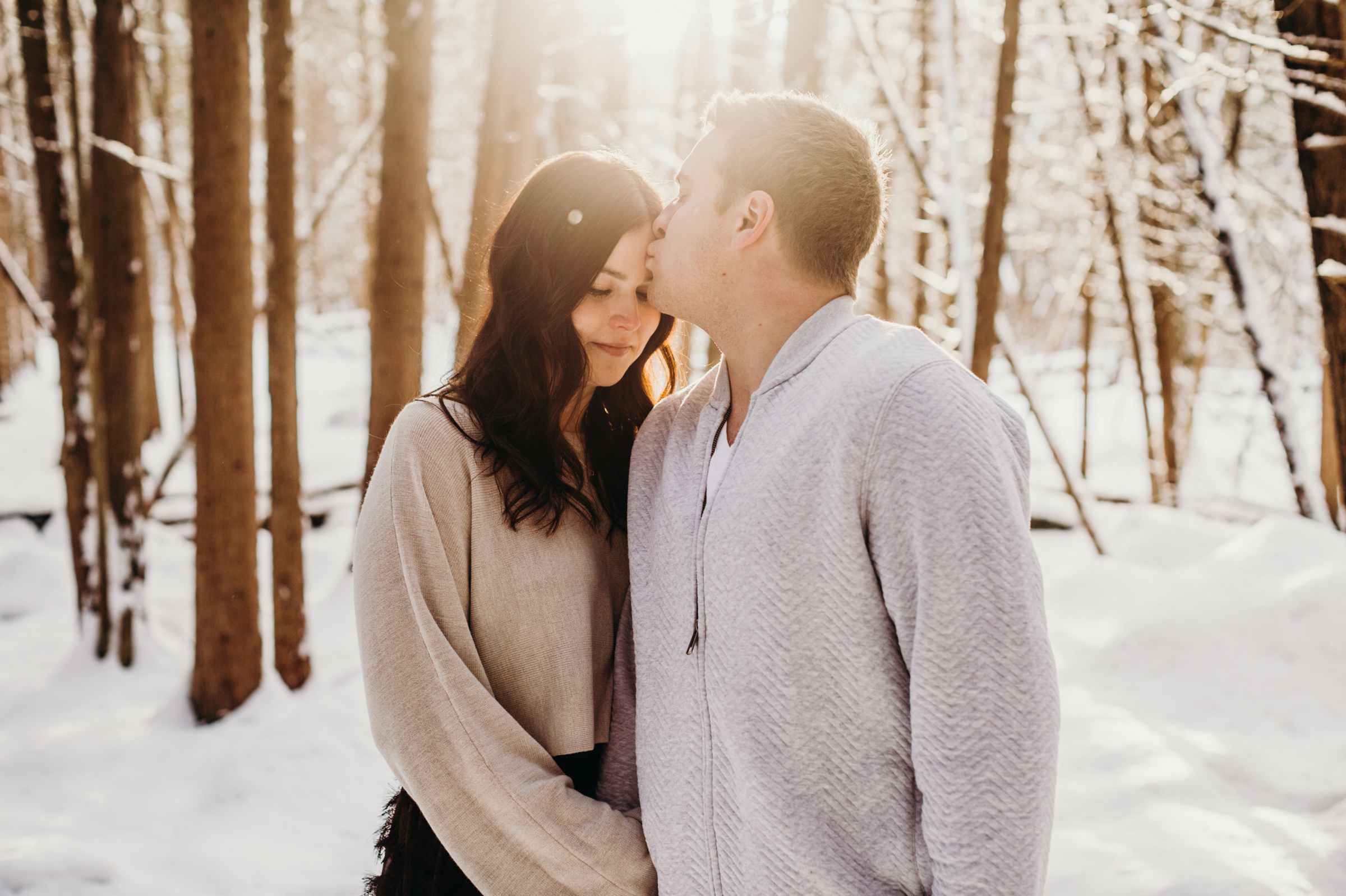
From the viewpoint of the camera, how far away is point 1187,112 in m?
4.93

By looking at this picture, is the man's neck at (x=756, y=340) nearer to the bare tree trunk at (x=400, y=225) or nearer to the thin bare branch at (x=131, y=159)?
the bare tree trunk at (x=400, y=225)

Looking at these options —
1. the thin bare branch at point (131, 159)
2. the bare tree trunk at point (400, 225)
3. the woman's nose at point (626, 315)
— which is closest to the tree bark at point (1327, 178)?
the woman's nose at point (626, 315)

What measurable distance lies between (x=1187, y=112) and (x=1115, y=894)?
4373 mm

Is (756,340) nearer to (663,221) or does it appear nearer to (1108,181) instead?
(663,221)

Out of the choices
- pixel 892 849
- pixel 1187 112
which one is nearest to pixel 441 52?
pixel 1187 112

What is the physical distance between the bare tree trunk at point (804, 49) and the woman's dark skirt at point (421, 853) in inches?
187

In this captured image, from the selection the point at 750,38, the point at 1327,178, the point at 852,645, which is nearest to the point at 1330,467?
the point at 1327,178

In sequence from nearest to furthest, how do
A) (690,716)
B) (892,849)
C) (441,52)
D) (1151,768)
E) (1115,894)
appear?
(892,849), (690,716), (1115,894), (1151,768), (441,52)

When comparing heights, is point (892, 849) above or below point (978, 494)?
below

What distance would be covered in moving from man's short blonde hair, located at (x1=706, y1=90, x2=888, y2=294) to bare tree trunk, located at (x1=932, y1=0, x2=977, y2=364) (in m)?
4.55

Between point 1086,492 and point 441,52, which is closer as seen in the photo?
point 1086,492

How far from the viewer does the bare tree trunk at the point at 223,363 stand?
437 cm

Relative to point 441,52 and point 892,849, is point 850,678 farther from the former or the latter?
point 441,52

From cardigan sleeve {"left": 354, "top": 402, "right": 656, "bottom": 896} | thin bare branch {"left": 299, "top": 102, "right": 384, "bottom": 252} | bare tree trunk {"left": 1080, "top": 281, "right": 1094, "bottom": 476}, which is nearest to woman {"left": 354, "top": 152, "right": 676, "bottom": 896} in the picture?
cardigan sleeve {"left": 354, "top": 402, "right": 656, "bottom": 896}
